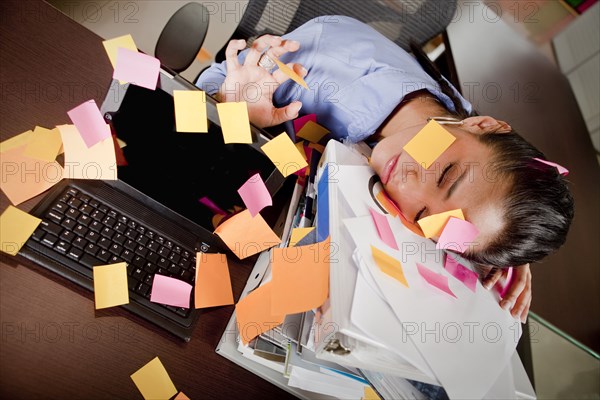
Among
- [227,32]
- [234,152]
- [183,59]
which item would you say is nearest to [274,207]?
[234,152]

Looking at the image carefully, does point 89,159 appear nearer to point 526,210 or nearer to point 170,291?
point 170,291

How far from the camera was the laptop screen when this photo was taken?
0.63 meters

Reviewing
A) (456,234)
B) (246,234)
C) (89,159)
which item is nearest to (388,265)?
(456,234)

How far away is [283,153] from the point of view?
71 centimetres

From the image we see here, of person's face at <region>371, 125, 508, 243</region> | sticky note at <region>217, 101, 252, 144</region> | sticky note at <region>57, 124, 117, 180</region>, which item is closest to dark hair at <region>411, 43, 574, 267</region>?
person's face at <region>371, 125, 508, 243</region>

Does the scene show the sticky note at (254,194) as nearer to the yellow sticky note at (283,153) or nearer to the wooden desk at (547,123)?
the yellow sticky note at (283,153)

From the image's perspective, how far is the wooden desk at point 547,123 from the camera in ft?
3.96

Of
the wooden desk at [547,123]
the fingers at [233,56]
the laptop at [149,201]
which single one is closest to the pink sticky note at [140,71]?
the laptop at [149,201]

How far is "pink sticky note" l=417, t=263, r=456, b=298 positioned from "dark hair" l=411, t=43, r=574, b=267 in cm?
12

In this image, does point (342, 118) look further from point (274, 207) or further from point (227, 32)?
point (227, 32)

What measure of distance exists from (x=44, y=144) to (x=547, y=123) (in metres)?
1.64

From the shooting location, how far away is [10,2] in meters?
0.82

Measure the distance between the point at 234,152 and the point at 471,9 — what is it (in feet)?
4.44

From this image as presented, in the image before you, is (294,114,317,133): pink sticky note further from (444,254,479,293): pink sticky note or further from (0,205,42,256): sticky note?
(0,205,42,256): sticky note
